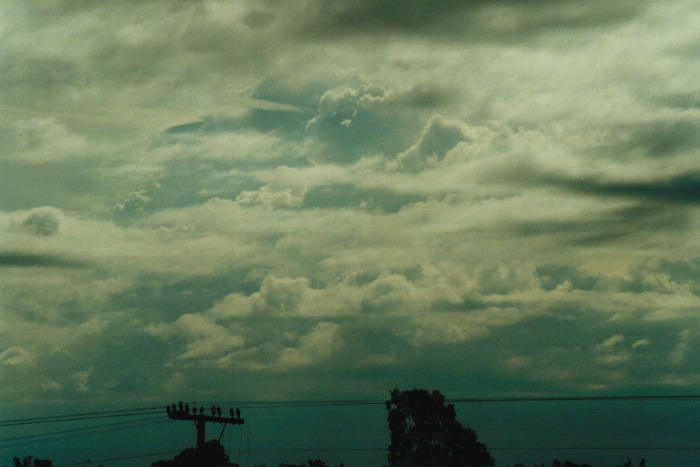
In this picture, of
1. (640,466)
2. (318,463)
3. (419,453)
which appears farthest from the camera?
(318,463)

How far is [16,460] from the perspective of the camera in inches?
4405

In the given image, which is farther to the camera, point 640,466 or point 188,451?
point 188,451

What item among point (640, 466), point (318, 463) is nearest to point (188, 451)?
point (318, 463)

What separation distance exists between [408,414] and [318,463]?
47.1ft

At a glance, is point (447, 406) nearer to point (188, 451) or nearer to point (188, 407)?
point (188, 451)

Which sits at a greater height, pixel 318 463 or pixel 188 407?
pixel 188 407

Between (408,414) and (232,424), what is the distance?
34.6 meters

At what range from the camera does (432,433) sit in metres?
112

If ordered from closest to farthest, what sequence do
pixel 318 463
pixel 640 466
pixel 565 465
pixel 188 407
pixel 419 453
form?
1. pixel 640 466
2. pixel 188 407
3. pixel 565 465
4. pixel 419 453
5. pixel 318 463

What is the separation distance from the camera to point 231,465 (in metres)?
101

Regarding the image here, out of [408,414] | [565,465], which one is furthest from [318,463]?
[565,465]

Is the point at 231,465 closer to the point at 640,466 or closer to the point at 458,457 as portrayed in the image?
the point at 458,457

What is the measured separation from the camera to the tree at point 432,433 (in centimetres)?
11025

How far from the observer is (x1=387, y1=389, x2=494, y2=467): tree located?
110250 mm
